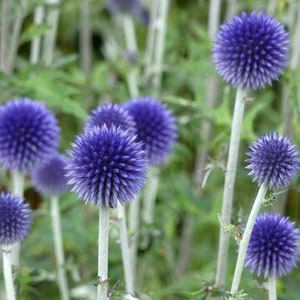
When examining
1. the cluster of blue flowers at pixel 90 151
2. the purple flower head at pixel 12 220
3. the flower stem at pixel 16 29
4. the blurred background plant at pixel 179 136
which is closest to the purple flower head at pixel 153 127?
the cluster of blue flowers at pixel 90 151

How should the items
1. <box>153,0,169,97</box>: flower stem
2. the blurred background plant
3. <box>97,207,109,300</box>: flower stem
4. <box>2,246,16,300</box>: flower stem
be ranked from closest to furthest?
<box>97,207,109,300</box>: flower stem → <box>2,246,16,300</box>: flower stem → the blurred background plant → <box>153,0,169,97</box>: flower stem

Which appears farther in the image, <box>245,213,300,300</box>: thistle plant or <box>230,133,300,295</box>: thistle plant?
<box>245,213,300,300</box>: thistle plant

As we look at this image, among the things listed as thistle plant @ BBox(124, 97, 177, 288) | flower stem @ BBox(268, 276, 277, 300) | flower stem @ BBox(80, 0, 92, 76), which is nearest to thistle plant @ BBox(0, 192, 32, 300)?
thistle plant @ BBox(124, 97, 177, 288)

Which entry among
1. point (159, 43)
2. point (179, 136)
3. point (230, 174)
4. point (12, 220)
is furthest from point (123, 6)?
point (12, 220)

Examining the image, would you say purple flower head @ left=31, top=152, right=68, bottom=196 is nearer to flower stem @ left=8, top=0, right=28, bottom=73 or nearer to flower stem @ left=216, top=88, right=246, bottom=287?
flower stem @ left=8, top=0, right=28, bottom=73

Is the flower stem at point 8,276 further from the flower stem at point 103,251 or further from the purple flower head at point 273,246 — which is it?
the purple flower head at point 273,246

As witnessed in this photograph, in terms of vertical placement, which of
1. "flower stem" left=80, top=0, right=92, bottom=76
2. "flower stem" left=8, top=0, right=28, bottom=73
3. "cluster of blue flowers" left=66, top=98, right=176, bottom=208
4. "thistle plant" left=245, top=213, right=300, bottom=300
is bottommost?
"thistle plant" left=245, top=213, right=300, bottom=300

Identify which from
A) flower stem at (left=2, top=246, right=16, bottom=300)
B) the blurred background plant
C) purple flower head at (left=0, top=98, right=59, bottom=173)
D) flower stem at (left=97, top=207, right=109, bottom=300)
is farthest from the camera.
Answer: the blurred background plant

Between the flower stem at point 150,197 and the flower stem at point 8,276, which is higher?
the flower stem at point 150,197
